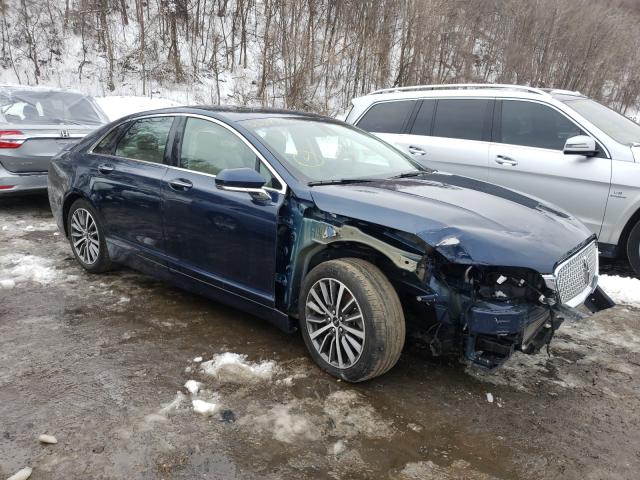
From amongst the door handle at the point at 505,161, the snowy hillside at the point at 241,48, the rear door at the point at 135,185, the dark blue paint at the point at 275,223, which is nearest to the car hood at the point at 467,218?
the dark blue paint at the point at 275,223

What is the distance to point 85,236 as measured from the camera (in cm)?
473

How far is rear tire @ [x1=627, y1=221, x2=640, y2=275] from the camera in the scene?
191 inches

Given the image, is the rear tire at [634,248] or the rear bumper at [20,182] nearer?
the rear tire at [634,248]

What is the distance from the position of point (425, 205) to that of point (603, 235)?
3112mm

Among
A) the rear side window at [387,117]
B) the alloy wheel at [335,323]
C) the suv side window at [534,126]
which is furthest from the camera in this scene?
the rear side window at [387,117]

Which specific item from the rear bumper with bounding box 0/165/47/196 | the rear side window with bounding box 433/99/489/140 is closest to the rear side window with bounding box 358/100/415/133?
the rear side window with bounding box 433/99/489/140

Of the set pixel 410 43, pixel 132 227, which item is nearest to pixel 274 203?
pixel 132 227

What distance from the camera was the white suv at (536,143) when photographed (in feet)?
16.1

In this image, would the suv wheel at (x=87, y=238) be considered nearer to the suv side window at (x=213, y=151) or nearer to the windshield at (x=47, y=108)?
the suv side window at (x=213, y=151)

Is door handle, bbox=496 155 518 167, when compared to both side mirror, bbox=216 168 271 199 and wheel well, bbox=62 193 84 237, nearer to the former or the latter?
side mirror, bbox=216 168 271 199

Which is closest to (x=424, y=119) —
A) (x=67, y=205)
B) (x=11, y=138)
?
(x=67, y=205)

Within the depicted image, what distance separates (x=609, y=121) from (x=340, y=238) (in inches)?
160

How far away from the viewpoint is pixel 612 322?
4023mm

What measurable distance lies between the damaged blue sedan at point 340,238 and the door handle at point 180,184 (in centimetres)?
2
